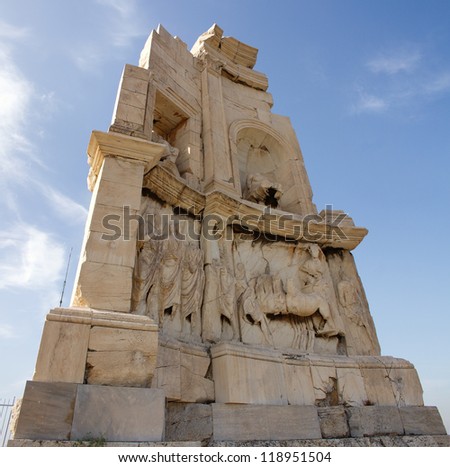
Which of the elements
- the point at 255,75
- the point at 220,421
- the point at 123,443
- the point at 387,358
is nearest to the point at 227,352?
the point at 220,421

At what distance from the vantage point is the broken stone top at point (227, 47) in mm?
10555

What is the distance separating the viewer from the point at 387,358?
635cm

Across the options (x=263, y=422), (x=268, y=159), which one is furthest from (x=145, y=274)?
(x=268, y=159)

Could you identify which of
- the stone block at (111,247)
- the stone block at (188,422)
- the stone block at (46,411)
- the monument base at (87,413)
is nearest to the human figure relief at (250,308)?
the stone block at (188,422)

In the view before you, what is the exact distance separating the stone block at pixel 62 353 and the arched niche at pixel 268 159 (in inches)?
240

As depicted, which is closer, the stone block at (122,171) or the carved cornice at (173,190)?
the stone block at (122,171)

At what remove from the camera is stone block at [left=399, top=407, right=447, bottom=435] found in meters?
5.61

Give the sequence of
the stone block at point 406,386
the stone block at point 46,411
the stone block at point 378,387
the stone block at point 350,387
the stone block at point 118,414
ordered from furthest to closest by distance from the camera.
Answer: the stone block at point 406,386 → the stone block at point 378,387 → the stone block at point 350,387 → the stone block at point 118,414 → the stone block at point 46,411

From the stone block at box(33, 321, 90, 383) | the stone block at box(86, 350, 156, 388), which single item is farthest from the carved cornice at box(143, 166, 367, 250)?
the stone block at box(86, 350, 156, 388)

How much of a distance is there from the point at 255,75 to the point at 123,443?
1046 centimetres

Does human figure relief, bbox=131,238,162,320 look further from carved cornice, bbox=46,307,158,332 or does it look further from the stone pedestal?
the stone pedestal

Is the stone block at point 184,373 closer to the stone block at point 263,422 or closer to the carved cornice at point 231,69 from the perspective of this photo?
the stone block at point 263,422

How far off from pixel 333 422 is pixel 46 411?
3810 millimetres
